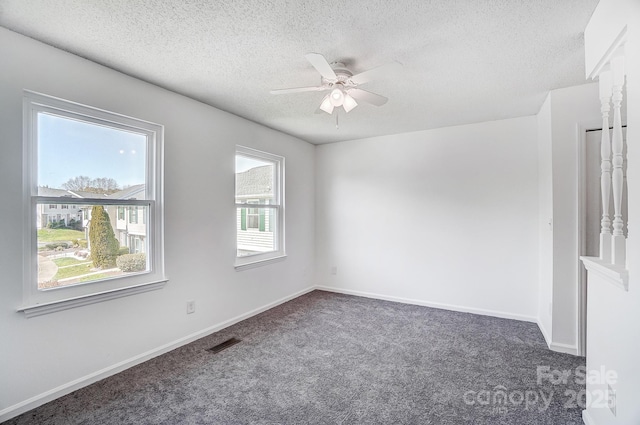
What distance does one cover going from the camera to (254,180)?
401cm

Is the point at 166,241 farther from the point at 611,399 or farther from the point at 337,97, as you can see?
the point at 611,399

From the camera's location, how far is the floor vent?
284cm

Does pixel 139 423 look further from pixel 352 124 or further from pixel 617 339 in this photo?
pixel 352 124

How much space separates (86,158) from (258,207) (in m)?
1.98

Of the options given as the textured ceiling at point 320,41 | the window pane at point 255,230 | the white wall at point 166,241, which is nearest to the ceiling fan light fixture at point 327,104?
the textured ceiling at point 320,41

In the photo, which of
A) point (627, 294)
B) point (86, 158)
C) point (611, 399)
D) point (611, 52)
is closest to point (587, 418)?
point (611, 399)

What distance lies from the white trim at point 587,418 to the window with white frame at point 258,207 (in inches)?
125

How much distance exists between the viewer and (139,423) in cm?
187

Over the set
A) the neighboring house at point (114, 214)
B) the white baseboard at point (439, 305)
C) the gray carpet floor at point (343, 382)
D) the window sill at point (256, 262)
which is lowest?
the gray carpet floor at point (343, 382)

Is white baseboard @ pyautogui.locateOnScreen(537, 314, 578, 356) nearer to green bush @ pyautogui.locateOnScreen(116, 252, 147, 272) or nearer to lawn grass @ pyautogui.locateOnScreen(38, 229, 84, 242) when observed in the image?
green bush @ pyautogui.locateOnScreen(116, 252, 147, 272)

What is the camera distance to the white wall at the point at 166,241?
Answer: 190cm

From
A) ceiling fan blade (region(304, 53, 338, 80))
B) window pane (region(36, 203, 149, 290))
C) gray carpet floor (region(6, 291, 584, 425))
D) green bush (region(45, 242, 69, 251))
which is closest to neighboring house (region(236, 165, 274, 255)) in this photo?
gray carpet floor (region(6, 291, 584, 425))

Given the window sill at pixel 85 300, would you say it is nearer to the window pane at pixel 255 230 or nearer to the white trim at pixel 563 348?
the window pane at pixel 255 230

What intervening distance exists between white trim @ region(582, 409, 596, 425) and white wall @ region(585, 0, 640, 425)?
0.07 metres
